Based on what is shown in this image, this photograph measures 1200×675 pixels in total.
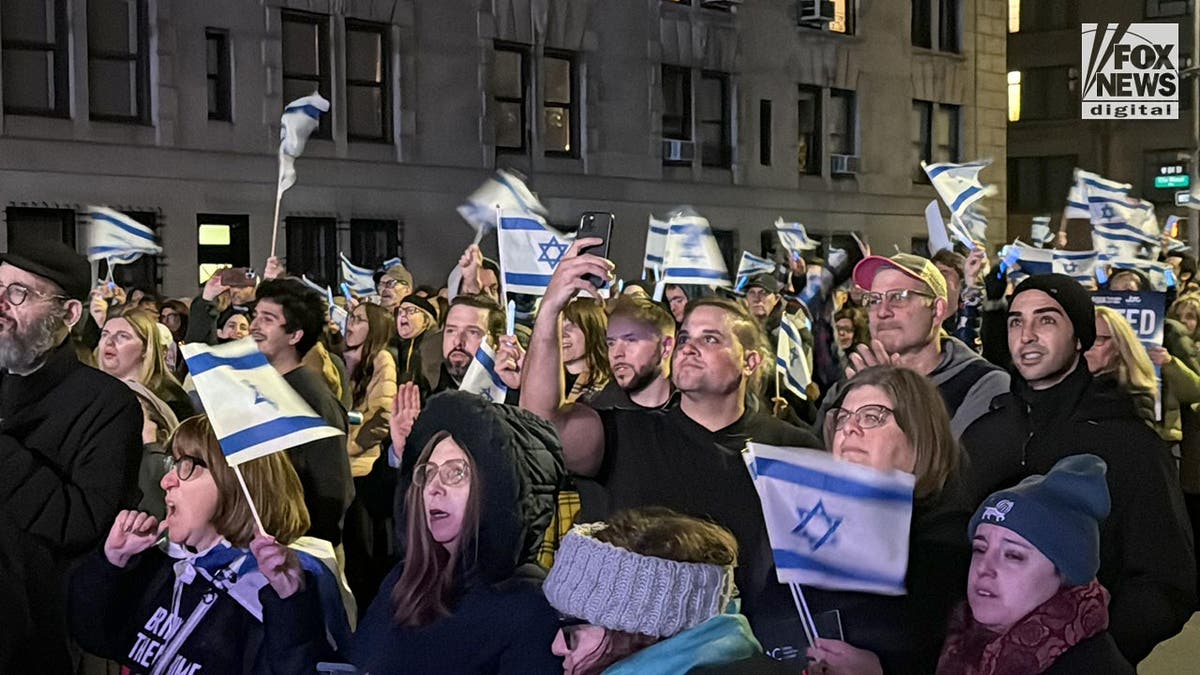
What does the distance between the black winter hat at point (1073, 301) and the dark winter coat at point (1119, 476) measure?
10cm

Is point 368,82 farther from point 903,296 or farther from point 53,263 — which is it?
point 53,263

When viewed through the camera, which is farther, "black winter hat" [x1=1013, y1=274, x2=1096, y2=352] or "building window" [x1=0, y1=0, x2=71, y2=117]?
"building window" [x1=0, y1=0, x2=71, y2=117]

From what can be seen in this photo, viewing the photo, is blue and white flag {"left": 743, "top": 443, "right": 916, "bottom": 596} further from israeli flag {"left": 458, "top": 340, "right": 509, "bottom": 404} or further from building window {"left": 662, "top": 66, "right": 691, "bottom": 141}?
building window {"left": 662, "top": 66, "right": 691, "bottom": 141}

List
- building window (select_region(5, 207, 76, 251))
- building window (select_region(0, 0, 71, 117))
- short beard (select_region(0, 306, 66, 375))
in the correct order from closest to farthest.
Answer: short beard (select_region(0, 306, 66, 375)) → building window (select_region(5, 207, 76, 251)) → building window (select_region(0, 0, 71, 117))

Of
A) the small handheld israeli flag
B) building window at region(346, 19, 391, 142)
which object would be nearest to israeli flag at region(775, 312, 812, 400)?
the small handheld israeli flag

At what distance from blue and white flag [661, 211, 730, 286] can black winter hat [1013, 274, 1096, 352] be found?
373cm

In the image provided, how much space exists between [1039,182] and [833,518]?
49374mm

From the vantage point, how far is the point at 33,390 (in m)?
5.16

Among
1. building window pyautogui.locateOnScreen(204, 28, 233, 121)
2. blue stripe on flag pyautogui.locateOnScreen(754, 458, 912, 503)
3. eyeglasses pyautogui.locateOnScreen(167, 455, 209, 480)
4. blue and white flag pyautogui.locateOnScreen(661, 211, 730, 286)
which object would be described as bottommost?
eyeglasses pyautogui.locateOnScreen(167, 455, 209, 480)

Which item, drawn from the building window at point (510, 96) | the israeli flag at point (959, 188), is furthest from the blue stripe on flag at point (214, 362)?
the building window at point (510, 96)

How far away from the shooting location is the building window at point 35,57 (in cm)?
1897

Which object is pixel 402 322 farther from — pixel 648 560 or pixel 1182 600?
pixel 648 560

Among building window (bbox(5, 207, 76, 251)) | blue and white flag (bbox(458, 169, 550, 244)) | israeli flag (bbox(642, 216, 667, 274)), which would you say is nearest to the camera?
blue and white flag (bbox(458, 169, 550, 244))

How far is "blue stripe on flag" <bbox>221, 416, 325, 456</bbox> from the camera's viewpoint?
14.1 feet
